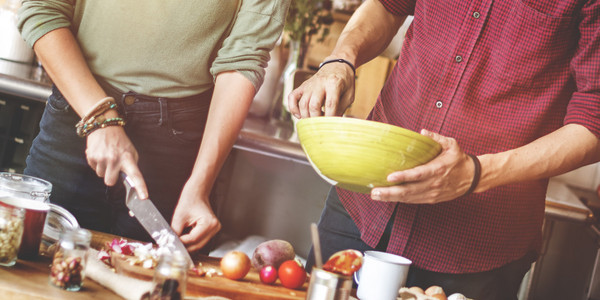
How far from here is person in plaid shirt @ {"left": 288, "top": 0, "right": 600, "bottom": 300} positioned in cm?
129

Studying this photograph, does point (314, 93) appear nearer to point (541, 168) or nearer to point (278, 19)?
point (278, 19)

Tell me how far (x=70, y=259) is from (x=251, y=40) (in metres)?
0.69

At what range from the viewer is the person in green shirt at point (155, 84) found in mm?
1395

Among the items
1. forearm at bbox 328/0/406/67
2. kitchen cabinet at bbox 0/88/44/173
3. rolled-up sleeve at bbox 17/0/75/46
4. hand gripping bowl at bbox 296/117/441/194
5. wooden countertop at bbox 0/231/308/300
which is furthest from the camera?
kitchen cabinet at bbox 0/88/44/173

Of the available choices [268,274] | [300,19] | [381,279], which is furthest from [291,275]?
[300,19]

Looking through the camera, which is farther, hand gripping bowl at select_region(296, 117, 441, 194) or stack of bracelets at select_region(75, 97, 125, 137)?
stack of bracelets at select_region(75, 97, 125, 137)

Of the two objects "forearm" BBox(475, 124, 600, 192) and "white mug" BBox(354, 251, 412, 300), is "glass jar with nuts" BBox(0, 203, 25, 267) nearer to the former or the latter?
"white mug" BBox(354, 251, 412, 300)

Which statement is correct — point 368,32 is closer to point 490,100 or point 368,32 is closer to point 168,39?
point 490,100

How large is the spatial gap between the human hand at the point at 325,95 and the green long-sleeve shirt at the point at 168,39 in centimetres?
15

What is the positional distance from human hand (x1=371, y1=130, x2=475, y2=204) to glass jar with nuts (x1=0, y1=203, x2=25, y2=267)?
627 millimetres

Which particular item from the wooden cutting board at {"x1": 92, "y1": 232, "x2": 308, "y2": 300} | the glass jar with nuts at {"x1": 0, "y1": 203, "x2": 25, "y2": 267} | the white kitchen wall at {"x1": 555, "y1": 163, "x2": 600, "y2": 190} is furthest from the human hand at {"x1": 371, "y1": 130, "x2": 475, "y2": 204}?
the white kitchen wall at {"x1": 555, "y1": 163, "x2": 600, "y2": 190}

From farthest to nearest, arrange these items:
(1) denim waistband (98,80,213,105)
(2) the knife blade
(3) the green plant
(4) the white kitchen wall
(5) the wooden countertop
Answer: (4) the white kitchen wall, (3) the green plant, (1) denim waistband (98,80,213,105), (2) the knife blade, (5) the wooden countertop

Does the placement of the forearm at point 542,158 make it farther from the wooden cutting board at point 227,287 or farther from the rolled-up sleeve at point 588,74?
the wooden cutting board at point 227,287

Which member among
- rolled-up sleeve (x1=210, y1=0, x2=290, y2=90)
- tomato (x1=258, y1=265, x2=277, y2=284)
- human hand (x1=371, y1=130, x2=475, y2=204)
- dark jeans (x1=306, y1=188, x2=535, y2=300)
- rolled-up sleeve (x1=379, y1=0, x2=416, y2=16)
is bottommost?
tomato (x1=258, y1=265, x2=277, y2=284)
